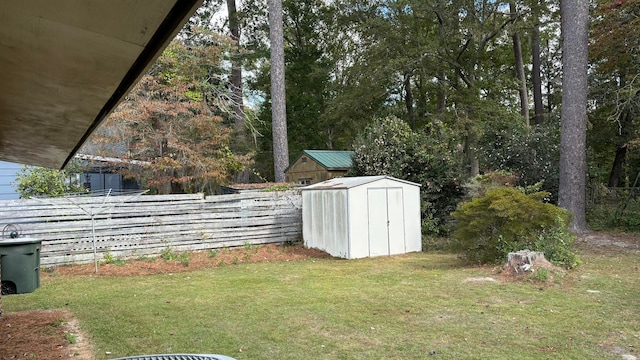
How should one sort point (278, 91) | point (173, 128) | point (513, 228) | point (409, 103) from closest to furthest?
1. point (513, 228)
2. point (173, 128)
3. point (278, 91)
4. point (409, 103)

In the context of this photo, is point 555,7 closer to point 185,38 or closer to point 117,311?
point 185,38

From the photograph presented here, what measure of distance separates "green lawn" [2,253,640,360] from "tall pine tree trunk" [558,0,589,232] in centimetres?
389

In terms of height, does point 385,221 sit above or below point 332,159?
below

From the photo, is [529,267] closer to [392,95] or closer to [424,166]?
[424,166]

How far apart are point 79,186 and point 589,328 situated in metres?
12.2

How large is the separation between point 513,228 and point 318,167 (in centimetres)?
951

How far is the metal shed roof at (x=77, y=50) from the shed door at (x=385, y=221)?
7.78 meters

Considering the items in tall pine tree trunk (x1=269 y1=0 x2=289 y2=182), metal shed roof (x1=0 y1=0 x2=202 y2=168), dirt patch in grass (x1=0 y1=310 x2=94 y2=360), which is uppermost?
tall pine tree trunk (x1=269 y1=0 x2=289 y2=182)

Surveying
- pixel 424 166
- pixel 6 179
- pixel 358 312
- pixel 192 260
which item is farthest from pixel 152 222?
pixel 6 179

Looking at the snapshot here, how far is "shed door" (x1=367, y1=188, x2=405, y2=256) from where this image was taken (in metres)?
9.74

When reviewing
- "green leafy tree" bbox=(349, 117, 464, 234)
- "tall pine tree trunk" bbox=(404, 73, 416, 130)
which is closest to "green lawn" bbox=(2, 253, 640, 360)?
"green leafy tree" bbox=(349, 117, 464, 234)

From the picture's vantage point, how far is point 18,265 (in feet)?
18.5

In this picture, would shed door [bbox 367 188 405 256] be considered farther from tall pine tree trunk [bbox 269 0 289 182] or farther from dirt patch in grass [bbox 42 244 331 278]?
tall pine tree trunk [bbox 269 0 289 182]

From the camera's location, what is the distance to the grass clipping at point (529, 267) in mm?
6625
